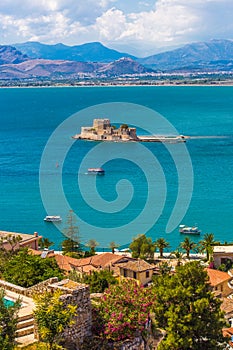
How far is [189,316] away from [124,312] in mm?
1671

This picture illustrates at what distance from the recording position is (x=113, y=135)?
3994 inches

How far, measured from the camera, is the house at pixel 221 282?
77.6ft

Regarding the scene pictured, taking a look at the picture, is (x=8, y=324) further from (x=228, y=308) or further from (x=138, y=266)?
(x=138, y=266)

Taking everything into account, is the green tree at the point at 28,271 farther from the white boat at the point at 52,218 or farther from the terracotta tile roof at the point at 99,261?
the white boat at the point at 52,218

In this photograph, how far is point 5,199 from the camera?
184 feet

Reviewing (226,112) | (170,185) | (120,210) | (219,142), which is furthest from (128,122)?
(120,210)

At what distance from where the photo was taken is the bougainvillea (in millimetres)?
10164

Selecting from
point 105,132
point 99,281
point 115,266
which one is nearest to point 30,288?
point 99,281

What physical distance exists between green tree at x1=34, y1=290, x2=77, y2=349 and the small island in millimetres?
88144

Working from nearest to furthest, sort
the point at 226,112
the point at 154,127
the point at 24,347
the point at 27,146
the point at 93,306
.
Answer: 1. the point at 24,347
2. the point at 93,306
3. the point at 27,146
4. the point at 154,127
5. the point at 226,112

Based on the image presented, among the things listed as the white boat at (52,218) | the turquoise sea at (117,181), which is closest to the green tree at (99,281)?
the turquoise sea at (117,181)

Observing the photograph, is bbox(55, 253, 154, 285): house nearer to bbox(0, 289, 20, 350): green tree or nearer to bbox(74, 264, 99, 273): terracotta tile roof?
bbox(74, 264, 99, 273): terracotta tile roof

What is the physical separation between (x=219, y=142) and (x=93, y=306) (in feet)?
284

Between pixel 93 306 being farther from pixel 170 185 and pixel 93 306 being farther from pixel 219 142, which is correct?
pixel 219 142
